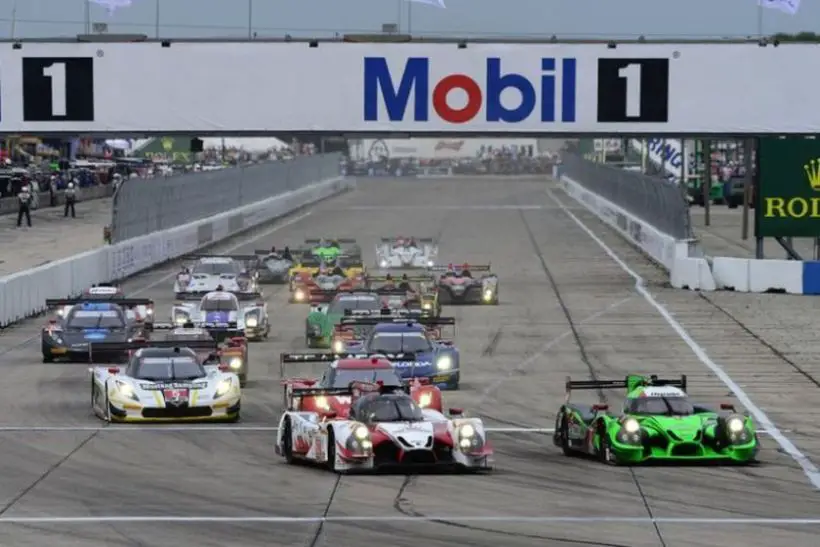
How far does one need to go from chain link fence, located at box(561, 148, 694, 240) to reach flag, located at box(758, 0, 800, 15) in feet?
30.4

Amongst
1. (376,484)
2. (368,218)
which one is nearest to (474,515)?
(376,484)

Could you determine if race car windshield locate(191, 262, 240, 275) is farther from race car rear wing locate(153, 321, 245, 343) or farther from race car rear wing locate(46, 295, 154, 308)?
race car rear wing locate(153, 321, 245, 343)

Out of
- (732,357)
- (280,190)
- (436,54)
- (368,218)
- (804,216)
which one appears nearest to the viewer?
(732,357)

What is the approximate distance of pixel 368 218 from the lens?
98.5m

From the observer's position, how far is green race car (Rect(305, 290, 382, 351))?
40.0m

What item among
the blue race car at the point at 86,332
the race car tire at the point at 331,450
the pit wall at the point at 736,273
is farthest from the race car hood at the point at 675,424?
the pit wall at the point at 736,273

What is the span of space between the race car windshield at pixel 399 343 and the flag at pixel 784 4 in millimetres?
20960

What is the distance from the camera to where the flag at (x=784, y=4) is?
50781mm

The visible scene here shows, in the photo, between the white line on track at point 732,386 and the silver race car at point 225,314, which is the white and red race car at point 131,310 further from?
the white line on track at point 732,386

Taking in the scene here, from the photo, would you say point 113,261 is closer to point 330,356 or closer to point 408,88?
point 408,88

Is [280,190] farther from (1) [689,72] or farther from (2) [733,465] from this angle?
(2) [733,465]

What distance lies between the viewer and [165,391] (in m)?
28.2

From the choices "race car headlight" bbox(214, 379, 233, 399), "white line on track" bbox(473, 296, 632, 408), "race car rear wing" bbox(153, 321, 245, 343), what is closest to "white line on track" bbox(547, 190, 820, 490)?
"white line on track" bbox(473, 296, 632, 408)

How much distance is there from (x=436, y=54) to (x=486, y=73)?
4.67 ft
